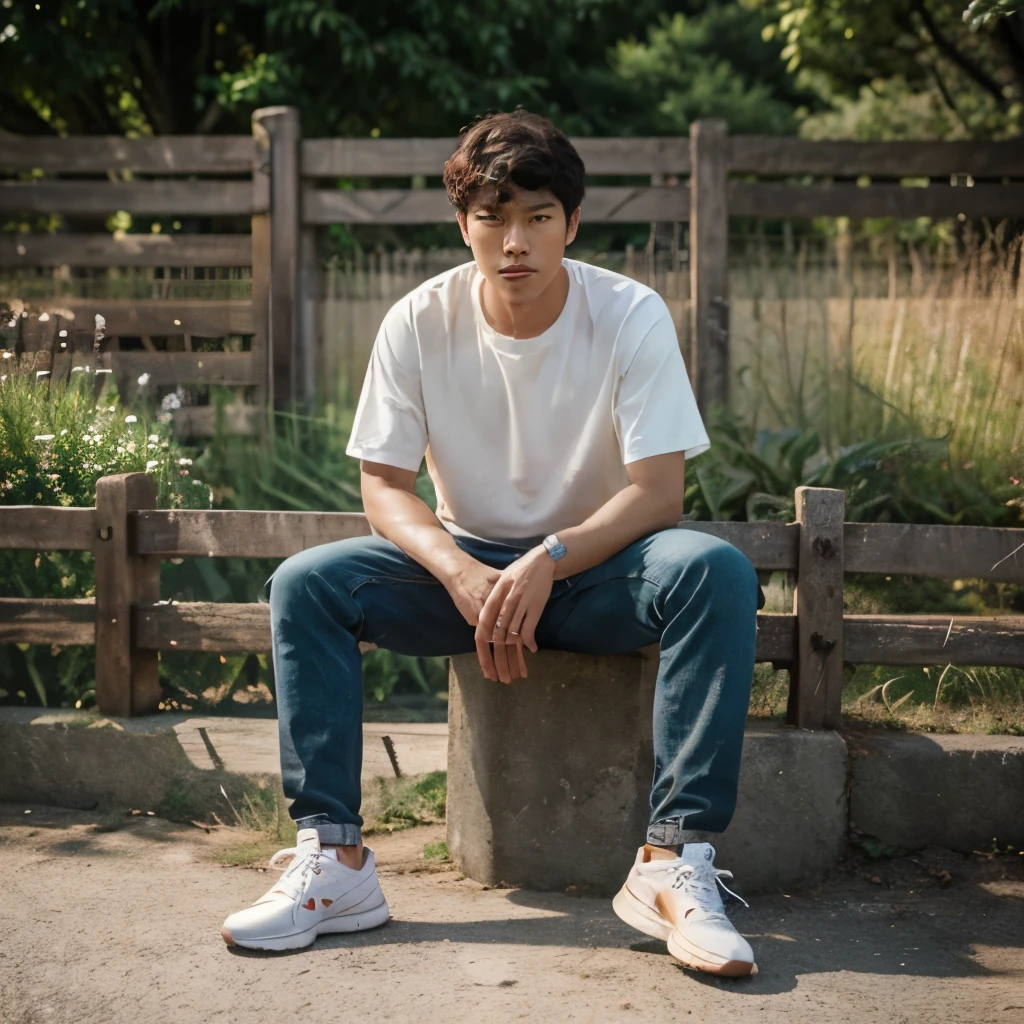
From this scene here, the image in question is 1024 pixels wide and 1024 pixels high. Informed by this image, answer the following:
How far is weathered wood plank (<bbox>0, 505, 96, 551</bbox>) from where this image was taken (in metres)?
3.76

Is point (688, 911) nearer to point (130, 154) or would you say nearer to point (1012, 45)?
point (130, 154)

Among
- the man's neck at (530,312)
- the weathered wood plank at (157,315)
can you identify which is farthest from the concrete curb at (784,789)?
the weathered wood plank at (157,315)

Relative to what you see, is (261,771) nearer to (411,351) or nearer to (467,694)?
(467,694)

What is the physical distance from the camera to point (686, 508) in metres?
4.90

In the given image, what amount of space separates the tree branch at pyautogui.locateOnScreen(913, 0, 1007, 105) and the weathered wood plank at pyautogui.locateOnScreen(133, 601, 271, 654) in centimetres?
692

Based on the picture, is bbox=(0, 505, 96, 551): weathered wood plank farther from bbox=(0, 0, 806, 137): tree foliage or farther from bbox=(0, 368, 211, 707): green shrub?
bbox=(0, 0, 806, 137): tree foliage

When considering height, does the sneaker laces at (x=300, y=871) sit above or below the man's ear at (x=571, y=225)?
below

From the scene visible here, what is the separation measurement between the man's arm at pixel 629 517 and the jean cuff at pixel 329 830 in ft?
2.21

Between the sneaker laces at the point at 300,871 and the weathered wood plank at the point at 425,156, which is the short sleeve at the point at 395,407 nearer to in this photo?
the sneaker laces at the point at 300,871

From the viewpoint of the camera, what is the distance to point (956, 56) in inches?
360

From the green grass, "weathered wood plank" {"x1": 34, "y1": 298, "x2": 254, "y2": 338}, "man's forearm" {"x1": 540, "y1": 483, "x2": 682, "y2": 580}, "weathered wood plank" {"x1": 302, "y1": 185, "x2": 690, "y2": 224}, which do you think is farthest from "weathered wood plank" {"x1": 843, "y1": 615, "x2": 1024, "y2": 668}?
"weathered wood plank" {"x1": 302, "y1": 185, "x2": 690, "y2": 224}

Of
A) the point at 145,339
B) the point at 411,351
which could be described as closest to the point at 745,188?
the point at 145,339

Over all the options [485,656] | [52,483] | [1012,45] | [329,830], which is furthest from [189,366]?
[1012,45]

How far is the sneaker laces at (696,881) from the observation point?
101 inches
